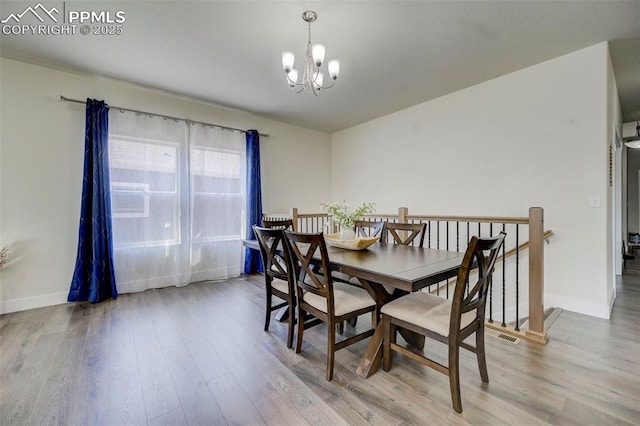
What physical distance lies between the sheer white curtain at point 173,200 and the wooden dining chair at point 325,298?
2.48 metres

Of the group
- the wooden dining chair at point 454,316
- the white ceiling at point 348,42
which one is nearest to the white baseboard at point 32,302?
the white ceiling at point 348,42

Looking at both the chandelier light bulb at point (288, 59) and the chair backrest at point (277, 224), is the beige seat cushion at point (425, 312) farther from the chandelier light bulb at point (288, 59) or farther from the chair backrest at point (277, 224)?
the chandelier light bulb at point (288, 59)

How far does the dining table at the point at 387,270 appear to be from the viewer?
4.79ft

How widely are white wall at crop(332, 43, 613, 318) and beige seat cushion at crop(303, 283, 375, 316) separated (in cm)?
240

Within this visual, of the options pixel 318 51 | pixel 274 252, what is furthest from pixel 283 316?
pixel 318 51

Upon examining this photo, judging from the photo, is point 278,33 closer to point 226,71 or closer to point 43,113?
→ point 226,71

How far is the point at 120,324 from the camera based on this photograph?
8.40ft

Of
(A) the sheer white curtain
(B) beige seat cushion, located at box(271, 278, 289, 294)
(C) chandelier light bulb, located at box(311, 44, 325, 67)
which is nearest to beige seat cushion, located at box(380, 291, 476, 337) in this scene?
(B) beige seat cushion, located at box(271, 278, 289, 294)

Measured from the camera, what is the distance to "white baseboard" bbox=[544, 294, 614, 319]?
104 inches

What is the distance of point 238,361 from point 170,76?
10.4ft

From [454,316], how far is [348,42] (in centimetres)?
245

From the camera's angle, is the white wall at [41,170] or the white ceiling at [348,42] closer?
the white ceiling at [348,42]

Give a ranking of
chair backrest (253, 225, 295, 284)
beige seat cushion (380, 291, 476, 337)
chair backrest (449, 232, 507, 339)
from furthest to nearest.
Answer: chair backrest (253, 225, 295, 284)
beige seat cushion (380, 291, 476, 337)
chair backrest (449, 232, 507, 339)

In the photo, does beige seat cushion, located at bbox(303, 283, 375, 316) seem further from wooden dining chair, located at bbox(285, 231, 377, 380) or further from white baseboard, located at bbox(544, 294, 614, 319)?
white baseboard, located at bbox(544, 294, 614, 319)
